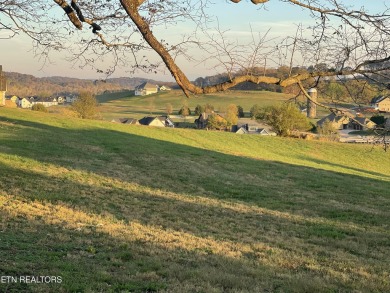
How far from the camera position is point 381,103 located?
4953 millimetres

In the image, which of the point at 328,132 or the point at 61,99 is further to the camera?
the point at 61,99

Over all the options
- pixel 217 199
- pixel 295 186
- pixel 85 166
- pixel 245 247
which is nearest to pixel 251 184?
pixel 295 186

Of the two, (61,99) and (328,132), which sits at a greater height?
(61,99)

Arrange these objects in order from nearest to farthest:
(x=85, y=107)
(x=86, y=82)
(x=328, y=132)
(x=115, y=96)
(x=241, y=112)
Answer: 1. (x=86, y=82)
2. (x=85, y=107)
3. (x=328, y=132)
4. (x=241, y=112)
5. (x=115, y=96)

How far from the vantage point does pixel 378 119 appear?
5230mm

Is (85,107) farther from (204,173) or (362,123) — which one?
(362,123)

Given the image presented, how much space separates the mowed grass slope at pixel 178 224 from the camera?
203 inches

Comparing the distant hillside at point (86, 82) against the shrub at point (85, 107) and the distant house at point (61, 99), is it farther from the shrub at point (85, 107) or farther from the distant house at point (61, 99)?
the distant house at point (61, 99)

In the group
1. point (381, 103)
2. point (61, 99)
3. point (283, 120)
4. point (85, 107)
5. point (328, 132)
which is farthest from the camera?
point (61, 99)

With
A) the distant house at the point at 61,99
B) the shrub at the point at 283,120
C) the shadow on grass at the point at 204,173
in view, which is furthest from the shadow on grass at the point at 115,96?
the shadow on grass at the point at 204,173

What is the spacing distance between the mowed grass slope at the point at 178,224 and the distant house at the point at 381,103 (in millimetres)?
1528

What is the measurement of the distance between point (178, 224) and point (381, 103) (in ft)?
17.0

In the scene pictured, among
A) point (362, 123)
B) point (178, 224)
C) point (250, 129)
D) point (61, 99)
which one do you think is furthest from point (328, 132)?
point (61, 99)

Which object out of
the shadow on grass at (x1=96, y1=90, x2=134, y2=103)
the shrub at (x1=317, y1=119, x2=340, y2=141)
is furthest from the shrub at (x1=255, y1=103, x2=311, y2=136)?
the shadow on grass at (x1=96, y1=90, x2=134, y2=103)
